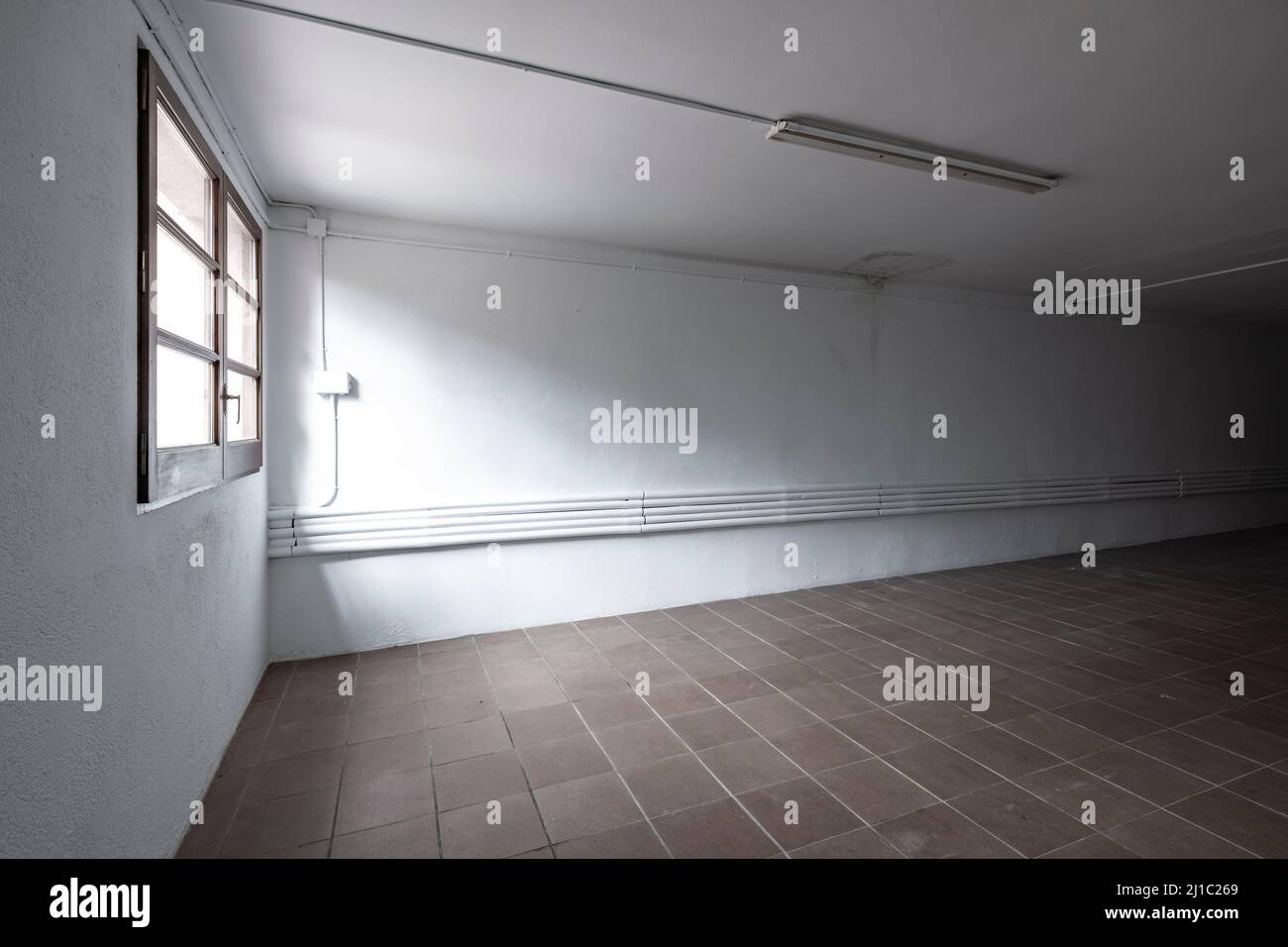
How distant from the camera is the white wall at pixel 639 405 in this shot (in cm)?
409

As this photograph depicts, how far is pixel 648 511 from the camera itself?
492 centimetres

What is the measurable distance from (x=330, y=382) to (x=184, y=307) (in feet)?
5.00

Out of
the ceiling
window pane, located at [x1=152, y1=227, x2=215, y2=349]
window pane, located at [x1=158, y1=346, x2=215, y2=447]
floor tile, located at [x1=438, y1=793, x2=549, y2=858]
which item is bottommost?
floor tile, located at [x1=438, y1=793, x2=549, y2=858]

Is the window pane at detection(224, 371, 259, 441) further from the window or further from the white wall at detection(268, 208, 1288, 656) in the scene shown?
the white wall at detection(268, 208, 1288, 656)

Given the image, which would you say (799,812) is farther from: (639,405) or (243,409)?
(243,409)

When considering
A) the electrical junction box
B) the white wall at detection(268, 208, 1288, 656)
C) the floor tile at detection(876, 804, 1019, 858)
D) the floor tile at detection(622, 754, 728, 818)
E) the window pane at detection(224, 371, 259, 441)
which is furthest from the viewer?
the white wall at detection(268, 208, 1288, 656)

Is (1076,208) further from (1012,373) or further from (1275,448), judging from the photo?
(1275,448)

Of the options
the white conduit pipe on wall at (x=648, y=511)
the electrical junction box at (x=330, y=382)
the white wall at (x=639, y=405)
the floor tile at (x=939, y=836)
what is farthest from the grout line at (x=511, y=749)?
the electrical junction box at (x=330, y=382)

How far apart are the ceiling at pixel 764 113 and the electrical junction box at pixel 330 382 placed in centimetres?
106

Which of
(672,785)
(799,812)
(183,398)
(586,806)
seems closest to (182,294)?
(183,398)

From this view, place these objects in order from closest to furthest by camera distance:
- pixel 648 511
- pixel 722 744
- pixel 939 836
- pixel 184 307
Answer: pixel 939 836 → pixel 184 307 → pixel 722 744 → pixel 648 511

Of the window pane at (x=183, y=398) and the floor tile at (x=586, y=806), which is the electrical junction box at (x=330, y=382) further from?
the floor tile at (x=586, y=806)

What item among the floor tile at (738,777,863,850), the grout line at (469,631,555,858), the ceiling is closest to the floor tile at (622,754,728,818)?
the floor tile at (738,777,863,850)

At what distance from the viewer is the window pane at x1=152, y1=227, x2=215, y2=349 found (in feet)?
7.20
